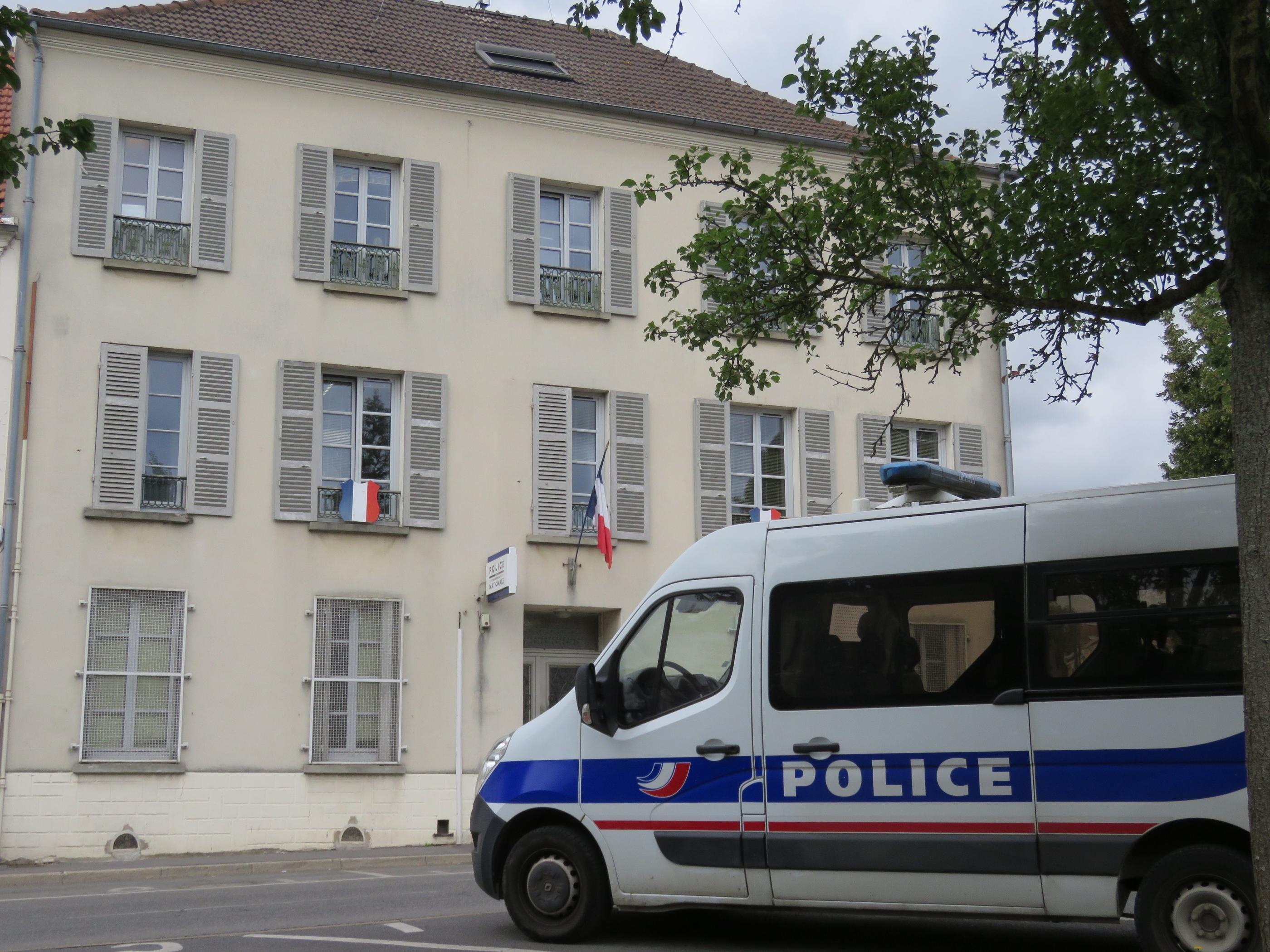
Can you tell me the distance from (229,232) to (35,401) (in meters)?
3.25

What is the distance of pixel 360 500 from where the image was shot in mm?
18984

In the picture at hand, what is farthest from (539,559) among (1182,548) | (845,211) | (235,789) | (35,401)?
(1182,548)

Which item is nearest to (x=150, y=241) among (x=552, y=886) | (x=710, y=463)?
(x=710, y=463)

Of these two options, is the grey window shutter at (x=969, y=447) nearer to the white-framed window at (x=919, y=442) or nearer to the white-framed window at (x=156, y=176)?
the white-framed window at (x=919, y=442)

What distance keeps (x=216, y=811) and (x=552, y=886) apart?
34.1ft

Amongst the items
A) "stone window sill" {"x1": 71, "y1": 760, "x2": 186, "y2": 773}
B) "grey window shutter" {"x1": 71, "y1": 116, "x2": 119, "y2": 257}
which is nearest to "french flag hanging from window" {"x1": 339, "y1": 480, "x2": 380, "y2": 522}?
"stone window sill" {"x1": 71, "y1": 760, "x2": 186, "y2": 773}

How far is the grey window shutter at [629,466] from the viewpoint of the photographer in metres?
20.5

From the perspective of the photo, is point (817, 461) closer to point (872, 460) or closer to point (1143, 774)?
point (872, 460)

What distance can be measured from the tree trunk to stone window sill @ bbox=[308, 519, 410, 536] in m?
13.9

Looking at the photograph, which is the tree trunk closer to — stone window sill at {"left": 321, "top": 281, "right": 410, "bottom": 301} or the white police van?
the white police van

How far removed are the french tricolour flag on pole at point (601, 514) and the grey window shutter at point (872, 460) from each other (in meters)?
4.36

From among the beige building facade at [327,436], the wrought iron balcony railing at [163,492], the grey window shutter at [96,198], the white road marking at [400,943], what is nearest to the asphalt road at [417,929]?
the white road marking at [400,943]

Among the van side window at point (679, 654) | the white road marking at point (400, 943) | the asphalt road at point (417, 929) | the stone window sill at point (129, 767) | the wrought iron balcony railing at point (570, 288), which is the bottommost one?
the asphalt road at point (417, 929)

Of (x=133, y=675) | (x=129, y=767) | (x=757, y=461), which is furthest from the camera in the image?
(x=757, y=461)
